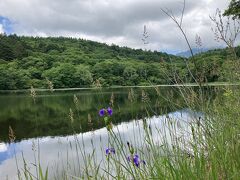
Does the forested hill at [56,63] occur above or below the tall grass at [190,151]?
above

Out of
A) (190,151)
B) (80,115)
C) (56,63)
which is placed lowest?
(80,115)

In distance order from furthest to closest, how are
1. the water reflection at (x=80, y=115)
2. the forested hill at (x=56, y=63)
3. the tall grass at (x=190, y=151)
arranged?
1. the forested hill at (x=56, y=63)
2. the water reflection at (x=80, y=115)
3. the tall grass at (x=190, y=151)

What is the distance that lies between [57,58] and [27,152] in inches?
3578

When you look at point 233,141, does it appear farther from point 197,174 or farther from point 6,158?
point 6,158

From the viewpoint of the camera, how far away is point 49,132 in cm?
1914

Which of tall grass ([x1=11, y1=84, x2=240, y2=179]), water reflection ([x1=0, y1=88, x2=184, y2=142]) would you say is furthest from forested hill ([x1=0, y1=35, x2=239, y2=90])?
tall grass ([x1=11, y1=84, x2=240, y2=179])

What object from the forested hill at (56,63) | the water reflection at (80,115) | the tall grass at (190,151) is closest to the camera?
the tall grass at (190,151)

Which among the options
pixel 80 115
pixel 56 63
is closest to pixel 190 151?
pixel 80 115

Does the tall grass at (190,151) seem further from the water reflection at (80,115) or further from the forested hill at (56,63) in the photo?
the forested hill at (56,63)

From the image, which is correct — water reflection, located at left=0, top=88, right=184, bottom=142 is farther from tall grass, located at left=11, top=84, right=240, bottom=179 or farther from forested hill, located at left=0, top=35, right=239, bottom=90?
forested hill, located at left=0, top=35, right=239, bottom=90

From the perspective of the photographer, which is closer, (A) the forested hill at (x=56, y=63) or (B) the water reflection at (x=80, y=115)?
(B) the water reflection at (x=80, y=115)

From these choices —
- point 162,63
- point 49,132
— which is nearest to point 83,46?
point 49,132

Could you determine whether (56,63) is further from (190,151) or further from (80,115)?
(190,151)

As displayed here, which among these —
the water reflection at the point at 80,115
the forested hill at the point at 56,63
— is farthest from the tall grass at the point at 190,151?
the forested hill at the point at 56,63
